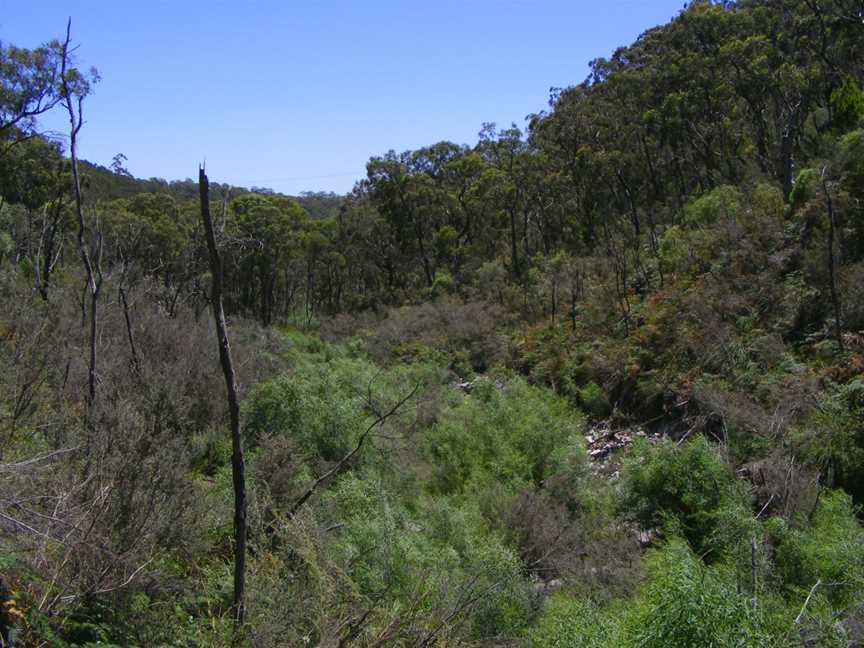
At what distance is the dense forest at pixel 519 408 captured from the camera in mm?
6703

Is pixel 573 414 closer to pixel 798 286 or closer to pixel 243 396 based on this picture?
pixel 798 286

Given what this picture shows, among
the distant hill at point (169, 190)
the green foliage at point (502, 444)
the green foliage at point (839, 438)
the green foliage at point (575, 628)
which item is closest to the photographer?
the green foliage at point (575, 628)

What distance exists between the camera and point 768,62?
28.3m

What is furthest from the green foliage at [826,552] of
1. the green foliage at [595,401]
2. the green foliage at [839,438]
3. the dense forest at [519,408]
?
the green foliage at [595,401]

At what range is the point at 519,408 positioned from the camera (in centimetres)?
1708

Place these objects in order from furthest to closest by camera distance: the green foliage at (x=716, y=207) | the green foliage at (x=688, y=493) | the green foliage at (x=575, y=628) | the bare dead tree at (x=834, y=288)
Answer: the green foliage at (x=716, y=207), the bare dead tree at (x=834, y=288), the green foliage at (x=688, y=493), the green foliage at (x=575, y=628)

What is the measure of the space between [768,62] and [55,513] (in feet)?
100

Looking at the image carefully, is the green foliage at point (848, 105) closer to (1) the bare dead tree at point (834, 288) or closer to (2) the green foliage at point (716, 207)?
(2) the green foliage at point (716, 207)

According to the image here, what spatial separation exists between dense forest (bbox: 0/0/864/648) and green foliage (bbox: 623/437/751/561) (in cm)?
7

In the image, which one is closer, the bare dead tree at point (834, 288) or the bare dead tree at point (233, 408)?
the bare dead tree at point (233, 408)

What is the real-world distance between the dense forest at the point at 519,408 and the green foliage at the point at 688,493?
7cm

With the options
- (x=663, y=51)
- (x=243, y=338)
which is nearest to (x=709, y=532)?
(x=243, y=338)

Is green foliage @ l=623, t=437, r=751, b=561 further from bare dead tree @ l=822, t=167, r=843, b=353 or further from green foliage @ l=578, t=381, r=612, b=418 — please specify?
green foliage @ l=578, t=381, r=612, b=418

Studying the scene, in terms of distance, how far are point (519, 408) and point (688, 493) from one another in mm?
5948
